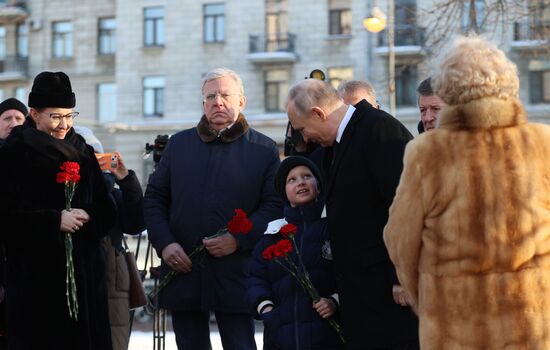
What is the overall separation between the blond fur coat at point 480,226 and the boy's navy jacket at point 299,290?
1092 millimetres

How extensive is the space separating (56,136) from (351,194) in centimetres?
208

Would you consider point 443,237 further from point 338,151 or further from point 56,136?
point 56,136

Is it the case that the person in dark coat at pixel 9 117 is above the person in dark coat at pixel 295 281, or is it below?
above

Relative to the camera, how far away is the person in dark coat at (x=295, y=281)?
17.8 ft

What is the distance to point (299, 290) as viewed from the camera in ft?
18.0

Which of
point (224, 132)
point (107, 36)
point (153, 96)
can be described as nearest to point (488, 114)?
point (224, 132)

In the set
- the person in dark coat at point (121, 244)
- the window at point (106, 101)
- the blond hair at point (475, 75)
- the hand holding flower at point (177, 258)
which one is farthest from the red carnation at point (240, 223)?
the window at point (106, 101)

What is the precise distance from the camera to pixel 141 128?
38.0 metres

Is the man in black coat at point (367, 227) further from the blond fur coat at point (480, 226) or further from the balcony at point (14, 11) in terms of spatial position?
the balcony at point (14, 11)

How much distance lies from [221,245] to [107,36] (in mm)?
34413

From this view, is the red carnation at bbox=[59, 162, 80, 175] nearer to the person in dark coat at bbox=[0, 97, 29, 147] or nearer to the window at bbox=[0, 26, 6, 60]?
the person in dark coat at bbox=[0, 97, 29, 147]

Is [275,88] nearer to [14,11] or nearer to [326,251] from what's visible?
[14,11]

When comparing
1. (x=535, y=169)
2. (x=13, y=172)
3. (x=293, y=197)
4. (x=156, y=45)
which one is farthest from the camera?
(x=156, y=45)

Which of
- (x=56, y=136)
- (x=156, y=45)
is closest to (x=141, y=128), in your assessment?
(x=156, y=45)
